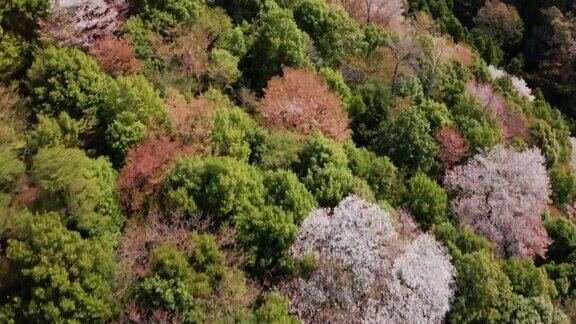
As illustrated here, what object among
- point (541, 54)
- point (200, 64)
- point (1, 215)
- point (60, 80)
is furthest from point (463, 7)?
point (1, 215)

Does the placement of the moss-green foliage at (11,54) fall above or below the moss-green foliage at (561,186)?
above

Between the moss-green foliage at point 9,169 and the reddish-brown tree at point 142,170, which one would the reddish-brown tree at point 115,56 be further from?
the moss-green foliage at point 9,169

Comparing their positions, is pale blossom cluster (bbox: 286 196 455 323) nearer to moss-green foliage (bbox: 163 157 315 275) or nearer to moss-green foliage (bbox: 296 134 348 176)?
moss-green foliage (bbox: 163 157 315 275)

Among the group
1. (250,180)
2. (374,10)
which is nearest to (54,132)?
(250,180)

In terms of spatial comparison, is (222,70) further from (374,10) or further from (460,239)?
(374,10)

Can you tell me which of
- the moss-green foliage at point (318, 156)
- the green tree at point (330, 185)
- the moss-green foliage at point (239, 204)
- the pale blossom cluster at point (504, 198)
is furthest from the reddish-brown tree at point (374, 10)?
the moss-green foliage at point (239, 204)

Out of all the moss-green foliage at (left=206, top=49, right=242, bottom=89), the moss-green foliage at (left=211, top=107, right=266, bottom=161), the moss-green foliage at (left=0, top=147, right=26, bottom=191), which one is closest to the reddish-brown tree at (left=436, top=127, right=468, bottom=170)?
the moss-green foliage at (left=211, top=107, right=266, bottom=161)
